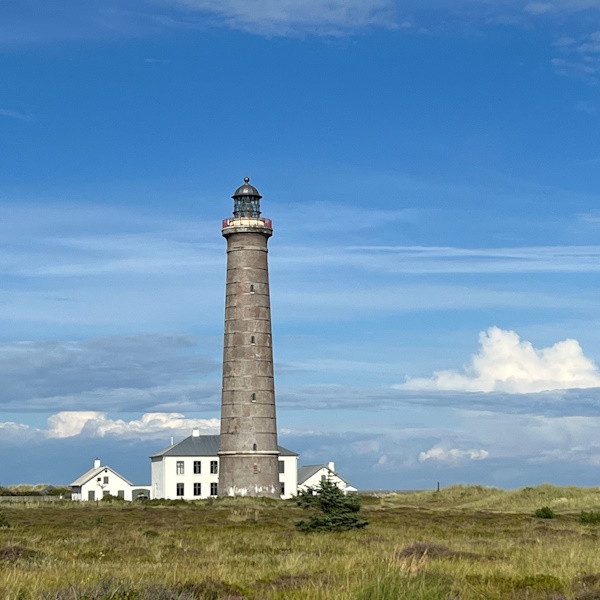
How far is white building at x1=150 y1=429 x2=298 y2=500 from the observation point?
83.3 m

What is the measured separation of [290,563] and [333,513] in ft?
51.5

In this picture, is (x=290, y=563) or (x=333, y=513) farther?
(x=333, y=513)

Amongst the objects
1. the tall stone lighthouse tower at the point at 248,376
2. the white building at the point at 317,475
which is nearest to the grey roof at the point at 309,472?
the white building at the point at 317,475

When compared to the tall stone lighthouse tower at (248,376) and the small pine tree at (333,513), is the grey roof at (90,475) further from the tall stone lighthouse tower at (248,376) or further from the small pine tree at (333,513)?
the small pine tree at (333,513)

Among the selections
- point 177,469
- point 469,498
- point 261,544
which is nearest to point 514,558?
point 261,544

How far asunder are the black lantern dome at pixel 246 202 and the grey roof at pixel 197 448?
23.7 m

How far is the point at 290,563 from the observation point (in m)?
18.6

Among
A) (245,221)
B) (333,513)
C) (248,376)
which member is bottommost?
(333,513)

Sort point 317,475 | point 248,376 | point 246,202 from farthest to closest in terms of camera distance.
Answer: point 317,475 < point 246,202 < point 248,376

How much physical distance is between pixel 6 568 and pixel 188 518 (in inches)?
1077

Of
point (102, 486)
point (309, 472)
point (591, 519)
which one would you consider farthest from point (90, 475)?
point (591, 519)

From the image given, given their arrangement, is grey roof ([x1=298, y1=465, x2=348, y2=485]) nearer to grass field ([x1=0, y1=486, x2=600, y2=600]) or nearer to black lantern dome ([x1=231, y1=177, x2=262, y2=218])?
black lantern dome ([x1=231, y1=177, x2=262, y2=218])

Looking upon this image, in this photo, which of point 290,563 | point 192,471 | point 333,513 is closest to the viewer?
point 290,563

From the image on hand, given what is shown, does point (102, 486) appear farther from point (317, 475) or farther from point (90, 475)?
point (317, 475)
